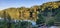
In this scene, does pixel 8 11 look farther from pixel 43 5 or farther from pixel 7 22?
pixel 43 5

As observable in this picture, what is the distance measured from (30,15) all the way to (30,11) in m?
0.05

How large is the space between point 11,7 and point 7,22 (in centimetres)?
19

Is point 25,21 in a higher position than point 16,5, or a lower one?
lower

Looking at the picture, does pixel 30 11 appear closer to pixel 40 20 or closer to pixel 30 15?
pixel 30 15

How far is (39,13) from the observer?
243 centimetres

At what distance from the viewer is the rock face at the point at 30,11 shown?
2.40 metres

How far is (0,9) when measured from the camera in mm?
2385

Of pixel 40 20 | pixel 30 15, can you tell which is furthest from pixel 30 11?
pixel 40 20

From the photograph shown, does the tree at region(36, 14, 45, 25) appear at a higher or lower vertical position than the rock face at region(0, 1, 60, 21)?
lower

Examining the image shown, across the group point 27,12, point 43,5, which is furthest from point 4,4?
point 43,5

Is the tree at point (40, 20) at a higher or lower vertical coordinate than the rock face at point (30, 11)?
lower

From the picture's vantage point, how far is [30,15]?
2412 millimetres

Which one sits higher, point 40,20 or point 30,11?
point 30,11

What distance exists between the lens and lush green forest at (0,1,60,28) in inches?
94.7
